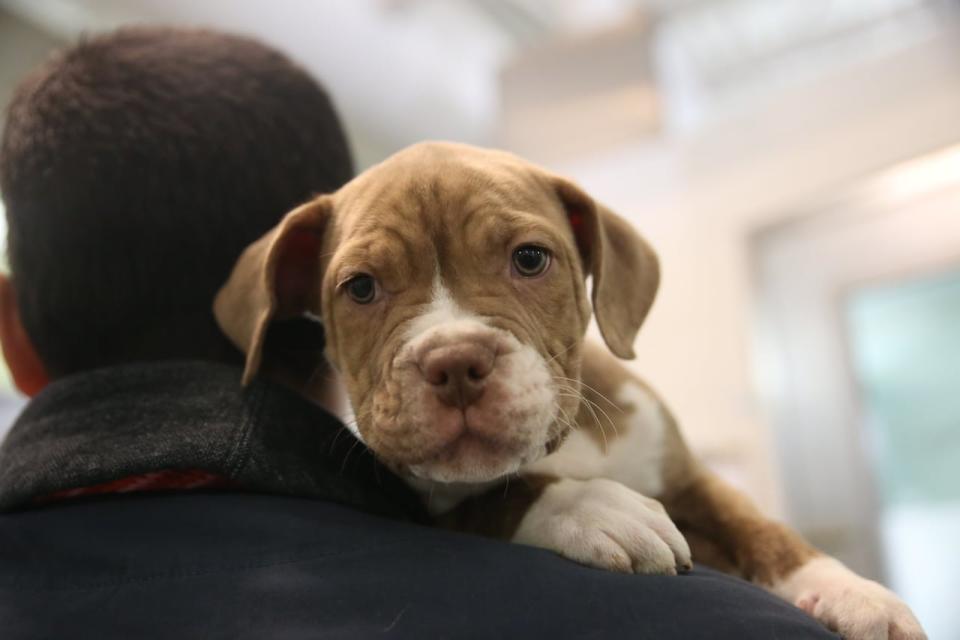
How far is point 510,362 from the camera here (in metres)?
1.45

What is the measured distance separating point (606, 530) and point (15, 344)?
1242mm

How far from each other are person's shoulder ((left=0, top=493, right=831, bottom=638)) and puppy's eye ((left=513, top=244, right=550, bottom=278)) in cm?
58

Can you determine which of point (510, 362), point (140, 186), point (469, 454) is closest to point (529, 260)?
point (510, 362)

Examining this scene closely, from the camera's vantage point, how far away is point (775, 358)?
15.7 feet

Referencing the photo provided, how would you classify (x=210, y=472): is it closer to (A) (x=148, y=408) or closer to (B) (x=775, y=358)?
(A) (x=148, y=408)

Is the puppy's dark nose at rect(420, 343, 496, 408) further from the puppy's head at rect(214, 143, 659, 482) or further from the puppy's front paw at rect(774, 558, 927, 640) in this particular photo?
the puppy's front paw at rect(774, 558, 927, 640)

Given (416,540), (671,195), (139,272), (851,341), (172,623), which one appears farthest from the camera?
(671,195)

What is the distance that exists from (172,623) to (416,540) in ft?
1.11

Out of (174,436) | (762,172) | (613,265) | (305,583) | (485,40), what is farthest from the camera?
(485,40)

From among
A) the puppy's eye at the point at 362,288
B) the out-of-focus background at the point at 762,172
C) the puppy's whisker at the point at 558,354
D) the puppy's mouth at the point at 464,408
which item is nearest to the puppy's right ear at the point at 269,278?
the puppy's eye at the point at 362,288

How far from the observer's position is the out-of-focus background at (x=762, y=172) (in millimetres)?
4250

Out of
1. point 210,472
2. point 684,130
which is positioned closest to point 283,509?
point 210,472

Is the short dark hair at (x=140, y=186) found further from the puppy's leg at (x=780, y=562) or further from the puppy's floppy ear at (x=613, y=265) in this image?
the puppy's leg at (x=780, y=562)

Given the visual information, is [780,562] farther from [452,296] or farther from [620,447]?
[452,296]
